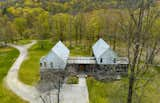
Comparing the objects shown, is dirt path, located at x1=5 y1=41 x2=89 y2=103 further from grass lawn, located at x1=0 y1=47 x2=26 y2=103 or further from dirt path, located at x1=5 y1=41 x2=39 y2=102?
grass lawn, located at x1=0 y1=47 x2=26 y2=103

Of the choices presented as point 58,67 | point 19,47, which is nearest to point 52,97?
point 58,67

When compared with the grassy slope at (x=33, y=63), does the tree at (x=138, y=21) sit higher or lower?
higher

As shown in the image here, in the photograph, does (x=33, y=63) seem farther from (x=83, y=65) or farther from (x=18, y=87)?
(x=18, y=87)

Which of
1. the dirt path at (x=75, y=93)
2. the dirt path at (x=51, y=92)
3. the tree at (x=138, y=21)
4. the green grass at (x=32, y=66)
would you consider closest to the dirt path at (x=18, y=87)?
the dirt path at (x=51, y=92)

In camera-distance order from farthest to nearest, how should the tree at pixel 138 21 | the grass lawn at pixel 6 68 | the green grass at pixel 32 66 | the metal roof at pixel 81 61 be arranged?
1. the metal roof at pixel 81 61
2. the green grass at pixel 32 66
3. the grass lawn at pixel 6 68
4. the tree at pixel 138 21

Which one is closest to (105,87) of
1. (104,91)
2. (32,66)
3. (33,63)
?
(104,91)

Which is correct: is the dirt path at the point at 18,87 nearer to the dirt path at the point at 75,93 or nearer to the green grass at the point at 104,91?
the dirt path at the point at 75,93
